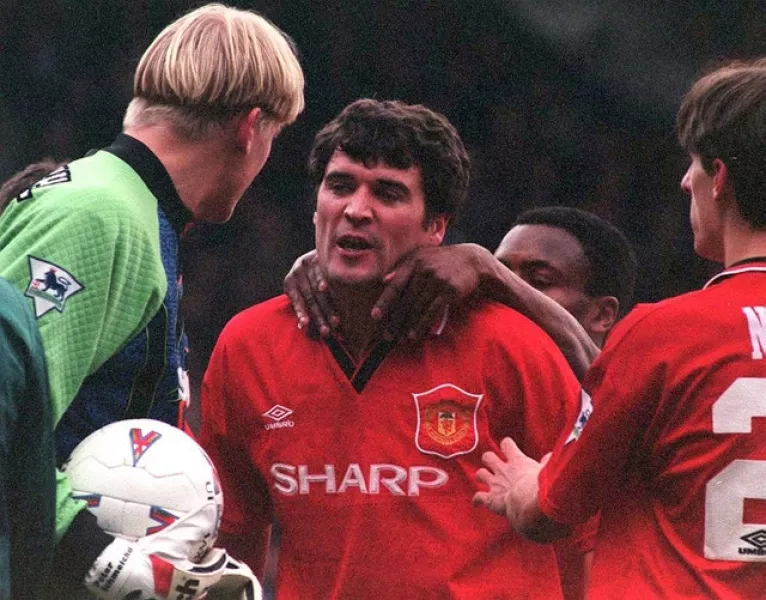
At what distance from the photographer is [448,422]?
3.35 m

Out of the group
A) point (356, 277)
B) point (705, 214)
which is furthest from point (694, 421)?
point (356, 277)

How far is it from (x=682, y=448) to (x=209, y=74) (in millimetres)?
1262

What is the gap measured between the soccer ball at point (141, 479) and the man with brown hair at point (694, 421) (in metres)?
0.64

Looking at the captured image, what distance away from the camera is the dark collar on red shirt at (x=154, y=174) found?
2.97 metres

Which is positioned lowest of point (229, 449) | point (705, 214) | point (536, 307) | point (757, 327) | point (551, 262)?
point (229, 449)

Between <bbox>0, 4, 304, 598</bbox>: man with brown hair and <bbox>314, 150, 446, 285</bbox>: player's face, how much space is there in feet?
0.97

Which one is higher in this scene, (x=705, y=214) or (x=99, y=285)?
(x=705, y=214)

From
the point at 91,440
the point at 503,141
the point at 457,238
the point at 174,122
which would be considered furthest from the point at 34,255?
the point at 503,141

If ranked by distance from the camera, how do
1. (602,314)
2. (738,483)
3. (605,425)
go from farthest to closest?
1. (602,314)
2. (605,425)
3. (738,483)

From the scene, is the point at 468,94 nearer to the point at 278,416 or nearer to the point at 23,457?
the point at 278,416

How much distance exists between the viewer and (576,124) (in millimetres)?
9031

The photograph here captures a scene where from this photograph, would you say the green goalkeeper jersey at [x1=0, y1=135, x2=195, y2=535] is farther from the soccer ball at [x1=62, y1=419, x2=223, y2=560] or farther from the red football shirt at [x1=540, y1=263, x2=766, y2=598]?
the red football shirt at [x1=540, y1=263, x2=766, y2=598]

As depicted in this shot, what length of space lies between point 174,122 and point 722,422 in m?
1.31

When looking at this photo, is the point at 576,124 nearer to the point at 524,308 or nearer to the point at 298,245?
the point at 298,245
